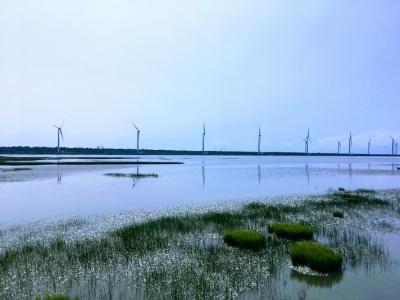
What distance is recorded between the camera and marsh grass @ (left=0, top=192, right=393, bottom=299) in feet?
42.9

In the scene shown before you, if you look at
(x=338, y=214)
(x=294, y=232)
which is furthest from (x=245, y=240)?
(x=338, y=214)

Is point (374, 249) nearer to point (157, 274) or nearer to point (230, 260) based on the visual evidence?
point (230, 260)

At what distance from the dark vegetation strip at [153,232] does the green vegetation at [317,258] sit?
5.98 m

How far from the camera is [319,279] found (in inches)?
560

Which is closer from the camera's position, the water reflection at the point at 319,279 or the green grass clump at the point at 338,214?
the water reflection at the point at 319,279

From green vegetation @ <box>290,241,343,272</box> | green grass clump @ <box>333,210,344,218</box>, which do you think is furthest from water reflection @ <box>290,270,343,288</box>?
green grass clump @ <box>333,210,344,218</box>

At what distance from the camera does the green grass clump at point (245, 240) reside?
18.0 metres

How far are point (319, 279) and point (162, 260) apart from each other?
5.93 meters

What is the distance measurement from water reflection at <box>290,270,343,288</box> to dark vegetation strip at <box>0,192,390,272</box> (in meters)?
6.39

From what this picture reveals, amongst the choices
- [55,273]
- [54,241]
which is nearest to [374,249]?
[55,273]

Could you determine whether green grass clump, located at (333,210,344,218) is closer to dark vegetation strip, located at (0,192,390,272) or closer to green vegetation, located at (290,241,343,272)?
dark vegetation strip, located at (0,192,390,272)

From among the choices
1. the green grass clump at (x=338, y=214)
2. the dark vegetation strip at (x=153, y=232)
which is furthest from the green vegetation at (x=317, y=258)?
the green grass clump at (x=338, y=214)

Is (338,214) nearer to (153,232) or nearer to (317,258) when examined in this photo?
(317,258)

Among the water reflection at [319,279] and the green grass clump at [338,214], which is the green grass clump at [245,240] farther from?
the green grass clump at [338,214]
